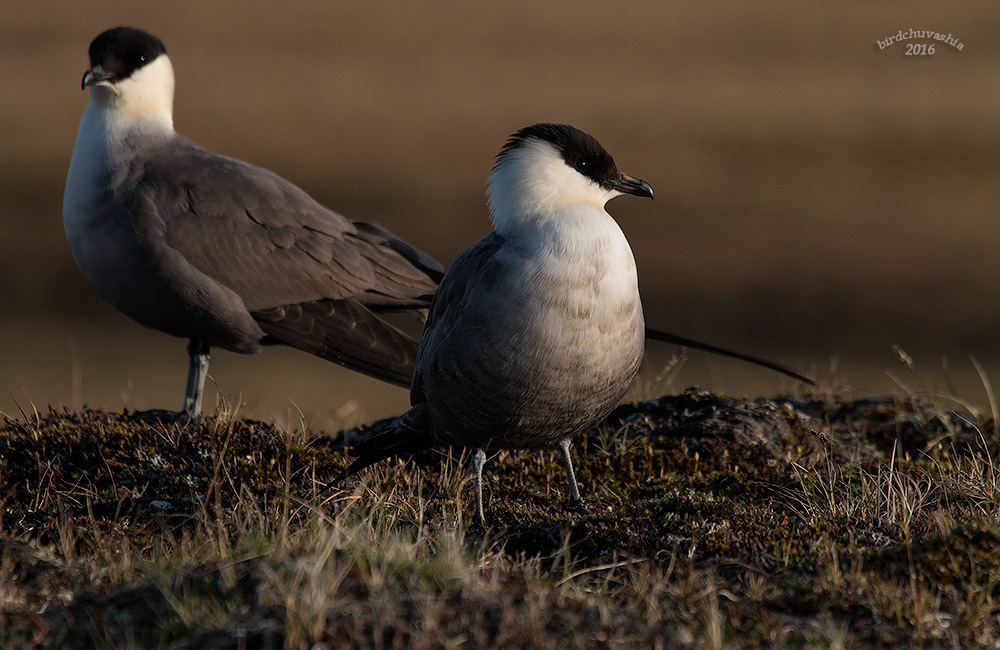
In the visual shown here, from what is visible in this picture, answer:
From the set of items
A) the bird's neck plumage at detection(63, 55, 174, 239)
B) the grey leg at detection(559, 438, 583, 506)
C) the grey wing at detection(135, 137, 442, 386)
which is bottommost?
the grey leg at detection(559, 438, 583, 506)

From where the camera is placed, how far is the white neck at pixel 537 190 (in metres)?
4.14

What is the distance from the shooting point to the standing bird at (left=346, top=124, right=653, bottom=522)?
392cm

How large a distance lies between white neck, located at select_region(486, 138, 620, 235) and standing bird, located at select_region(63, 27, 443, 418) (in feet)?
5.52

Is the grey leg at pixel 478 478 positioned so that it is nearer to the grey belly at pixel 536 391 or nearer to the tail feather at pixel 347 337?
the grey belly at pixel 536 391

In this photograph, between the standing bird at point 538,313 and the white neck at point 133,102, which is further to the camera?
the white neck at point 133,102

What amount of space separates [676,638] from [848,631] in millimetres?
562

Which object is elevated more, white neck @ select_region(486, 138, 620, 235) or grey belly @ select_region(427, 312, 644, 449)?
white neck @ select_region(486, 138, 620, 235)

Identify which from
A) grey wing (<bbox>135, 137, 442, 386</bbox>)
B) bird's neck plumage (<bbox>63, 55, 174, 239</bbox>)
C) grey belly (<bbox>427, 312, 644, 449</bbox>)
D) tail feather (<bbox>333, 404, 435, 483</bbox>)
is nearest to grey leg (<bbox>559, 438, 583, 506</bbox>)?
grey belly (<bbox>427, 312, 644, 449</bbox>)

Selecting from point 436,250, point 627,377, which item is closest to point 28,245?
point 436,250

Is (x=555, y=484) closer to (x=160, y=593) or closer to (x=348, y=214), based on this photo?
(x=160, y=593)

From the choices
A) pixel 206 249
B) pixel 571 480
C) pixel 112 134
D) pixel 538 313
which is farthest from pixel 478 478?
pixel 112 134

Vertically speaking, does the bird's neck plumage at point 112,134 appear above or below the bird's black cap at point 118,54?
below

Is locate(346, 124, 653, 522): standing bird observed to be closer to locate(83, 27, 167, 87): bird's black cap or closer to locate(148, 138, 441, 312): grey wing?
locate(148, 138, 441, 312): grey wing

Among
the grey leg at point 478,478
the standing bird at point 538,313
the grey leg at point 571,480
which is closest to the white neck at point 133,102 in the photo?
the standing bird at point 538,313
